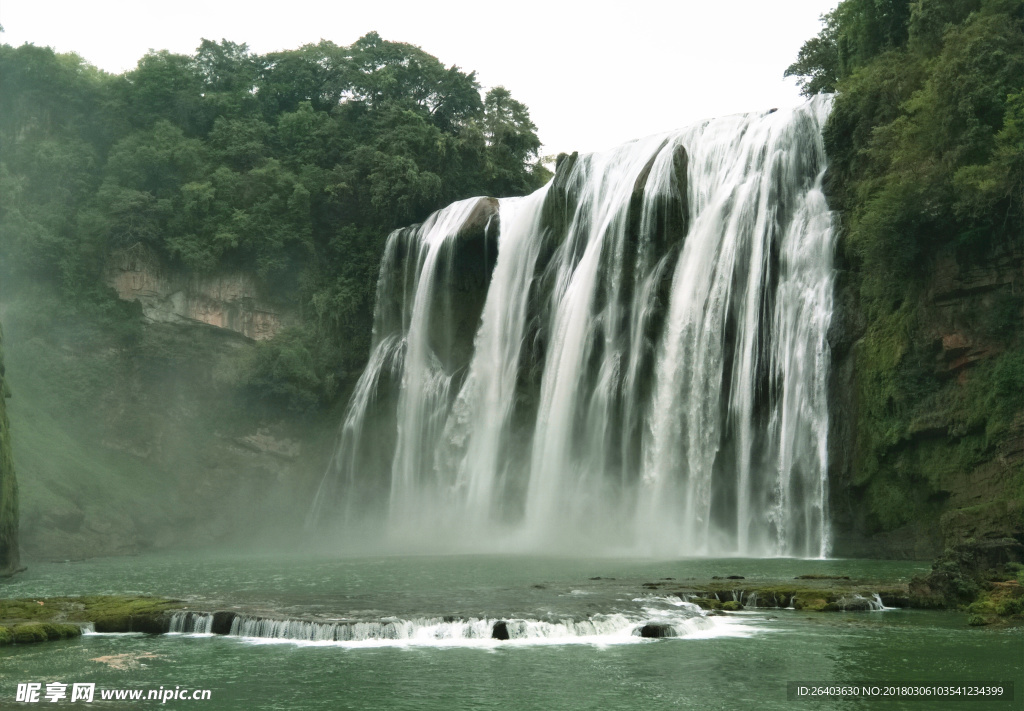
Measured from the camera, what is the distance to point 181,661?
15445 millimetres

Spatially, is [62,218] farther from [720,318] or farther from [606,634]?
[606,634]

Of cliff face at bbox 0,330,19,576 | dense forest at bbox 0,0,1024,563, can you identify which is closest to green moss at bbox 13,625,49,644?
cliff face at bbox 0,330,19,576

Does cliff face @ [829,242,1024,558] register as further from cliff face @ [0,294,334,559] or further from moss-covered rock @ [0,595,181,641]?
cliff face @ [0,294,334,559]

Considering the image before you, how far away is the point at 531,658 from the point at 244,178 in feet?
138

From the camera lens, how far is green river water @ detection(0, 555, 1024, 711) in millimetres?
13062

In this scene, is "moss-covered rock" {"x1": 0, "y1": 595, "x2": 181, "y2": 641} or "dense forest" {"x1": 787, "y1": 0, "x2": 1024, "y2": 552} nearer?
"moss-covered rock" {"x1": 0, "y1": 595, "x2": 181, "y2": 641}

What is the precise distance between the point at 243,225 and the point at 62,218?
27.7 feet

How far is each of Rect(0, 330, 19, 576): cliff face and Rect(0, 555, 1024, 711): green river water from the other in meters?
9.55

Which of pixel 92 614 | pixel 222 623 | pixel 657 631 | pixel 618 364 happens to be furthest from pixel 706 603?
pixel 618 364

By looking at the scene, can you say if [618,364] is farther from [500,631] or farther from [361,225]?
[361,225]

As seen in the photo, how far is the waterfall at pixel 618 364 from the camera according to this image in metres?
31.4

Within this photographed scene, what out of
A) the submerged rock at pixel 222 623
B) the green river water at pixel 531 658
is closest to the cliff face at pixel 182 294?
the green river water at pixel 531 658

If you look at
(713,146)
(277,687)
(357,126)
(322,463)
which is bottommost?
(277,687)

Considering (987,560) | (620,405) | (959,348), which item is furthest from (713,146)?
(987,560)
